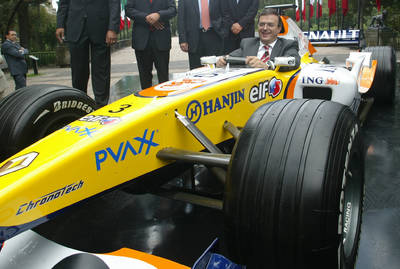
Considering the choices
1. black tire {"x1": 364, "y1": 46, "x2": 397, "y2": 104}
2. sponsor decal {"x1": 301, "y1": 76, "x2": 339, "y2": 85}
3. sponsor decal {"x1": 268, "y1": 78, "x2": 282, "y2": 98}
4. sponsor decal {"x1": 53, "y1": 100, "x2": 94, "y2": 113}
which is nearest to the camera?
sponsor decal {"x1": 53, "y1": 100, "x2": 94, "y2": 113}

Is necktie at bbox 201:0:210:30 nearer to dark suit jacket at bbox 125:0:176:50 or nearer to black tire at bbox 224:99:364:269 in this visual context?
dark suit jacket at bbox 125:0:176:50

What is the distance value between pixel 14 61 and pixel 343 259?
8.62m

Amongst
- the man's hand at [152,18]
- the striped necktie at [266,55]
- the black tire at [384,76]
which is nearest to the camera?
the striped necktie at [266,55]

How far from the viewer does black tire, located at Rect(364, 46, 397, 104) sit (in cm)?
521

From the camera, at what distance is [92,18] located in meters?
4.63

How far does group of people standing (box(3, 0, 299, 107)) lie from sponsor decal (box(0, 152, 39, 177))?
252 cm

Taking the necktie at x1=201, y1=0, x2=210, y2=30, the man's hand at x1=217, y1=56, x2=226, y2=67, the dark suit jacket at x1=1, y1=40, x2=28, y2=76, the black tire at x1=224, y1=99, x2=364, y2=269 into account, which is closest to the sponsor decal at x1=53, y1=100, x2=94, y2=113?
the man's hand at x1=217, y1=56, x2=226, y2=67

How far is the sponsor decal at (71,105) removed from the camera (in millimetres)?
2836

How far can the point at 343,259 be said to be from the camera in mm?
A: 1735

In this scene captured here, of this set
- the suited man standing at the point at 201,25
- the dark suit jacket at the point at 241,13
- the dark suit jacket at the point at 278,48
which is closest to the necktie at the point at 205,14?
the suited man standing at the point at 201,25

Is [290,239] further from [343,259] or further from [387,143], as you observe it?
[387,143]

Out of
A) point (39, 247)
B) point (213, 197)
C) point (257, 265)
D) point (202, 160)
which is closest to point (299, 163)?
point (257, 265)

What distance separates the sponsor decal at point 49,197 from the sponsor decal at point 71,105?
113cm

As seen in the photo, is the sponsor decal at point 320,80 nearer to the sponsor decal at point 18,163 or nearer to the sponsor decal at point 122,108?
the sponsor decal at point 122,108
